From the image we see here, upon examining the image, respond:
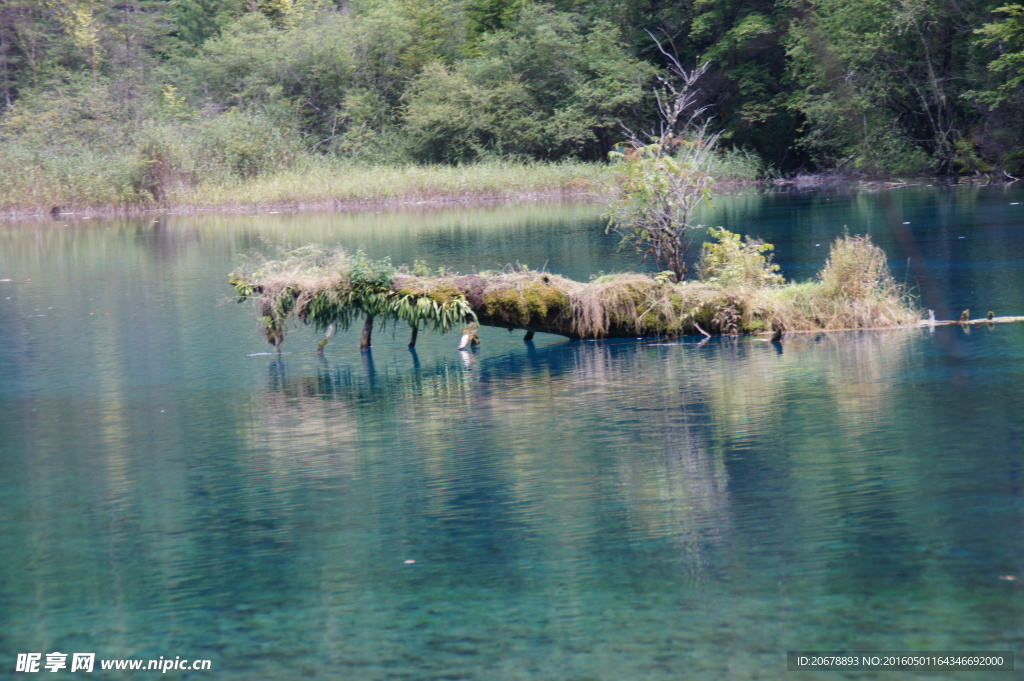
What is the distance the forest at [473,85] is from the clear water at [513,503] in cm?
3224

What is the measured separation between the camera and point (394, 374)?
1462 centimetres

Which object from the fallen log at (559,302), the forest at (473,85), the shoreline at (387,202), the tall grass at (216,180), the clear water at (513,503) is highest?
the forest at (473,85)

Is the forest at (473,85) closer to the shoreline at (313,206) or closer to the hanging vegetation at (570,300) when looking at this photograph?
the shoreline at (313,206)

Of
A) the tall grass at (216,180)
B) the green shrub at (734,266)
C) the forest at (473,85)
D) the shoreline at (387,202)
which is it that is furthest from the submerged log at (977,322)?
the tall grass at (216,180)

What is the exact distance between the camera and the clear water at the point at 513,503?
6.18m

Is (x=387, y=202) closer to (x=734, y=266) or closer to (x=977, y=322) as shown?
(x=734, y=266)

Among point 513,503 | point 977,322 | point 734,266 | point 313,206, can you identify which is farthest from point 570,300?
point 313,206

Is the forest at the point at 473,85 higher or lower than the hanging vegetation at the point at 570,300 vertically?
higher

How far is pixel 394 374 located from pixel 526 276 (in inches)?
94.9

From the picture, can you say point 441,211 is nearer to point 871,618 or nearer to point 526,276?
point 526,276

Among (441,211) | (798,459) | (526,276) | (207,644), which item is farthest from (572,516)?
(441,211)

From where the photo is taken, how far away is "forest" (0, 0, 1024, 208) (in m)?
46.6

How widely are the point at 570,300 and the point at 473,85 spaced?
143 feet

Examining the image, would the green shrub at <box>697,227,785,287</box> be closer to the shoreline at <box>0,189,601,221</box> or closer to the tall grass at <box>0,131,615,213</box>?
the shoreline at <box>0,189,601,221</box>
